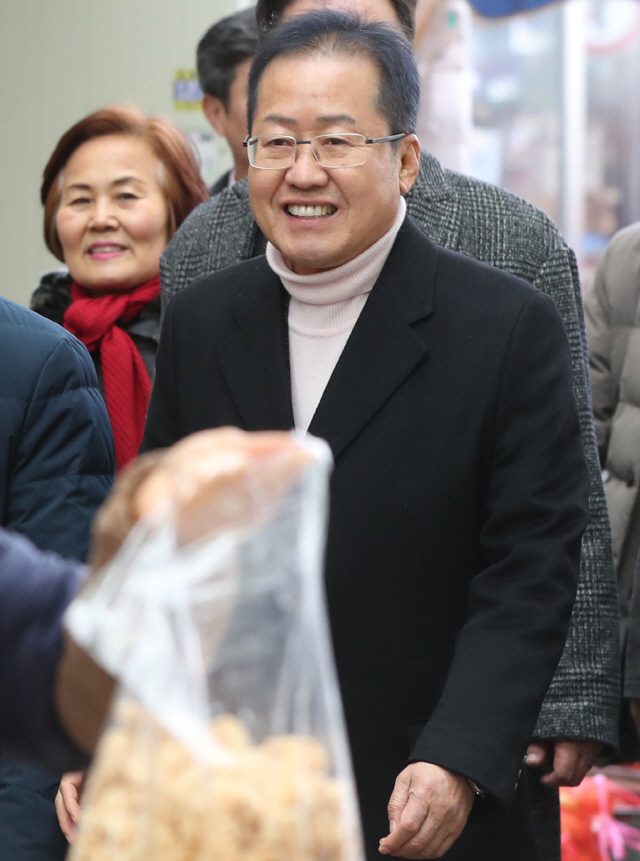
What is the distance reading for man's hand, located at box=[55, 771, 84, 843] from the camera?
1.83m

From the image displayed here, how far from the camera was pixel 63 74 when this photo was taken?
4641 mm

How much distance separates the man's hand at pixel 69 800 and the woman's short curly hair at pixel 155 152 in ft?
4.39

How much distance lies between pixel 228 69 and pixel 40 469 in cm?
190

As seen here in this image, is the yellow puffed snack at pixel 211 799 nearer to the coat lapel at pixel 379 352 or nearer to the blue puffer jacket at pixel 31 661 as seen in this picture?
the blue puffer jacket at pixel 31 661

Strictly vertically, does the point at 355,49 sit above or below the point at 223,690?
above

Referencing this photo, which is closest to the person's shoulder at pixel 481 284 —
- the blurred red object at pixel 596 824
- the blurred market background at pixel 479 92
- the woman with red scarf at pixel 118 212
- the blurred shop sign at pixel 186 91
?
the woman with red scarf at pixel 118 212

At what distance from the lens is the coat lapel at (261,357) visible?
175 cm

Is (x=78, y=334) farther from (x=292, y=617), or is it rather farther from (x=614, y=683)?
(x=292, y=617)

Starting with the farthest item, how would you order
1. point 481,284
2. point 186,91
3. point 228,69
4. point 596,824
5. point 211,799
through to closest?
point 186,91 < point 228,69 < point 596,824 < point 481,284 < point 211,799

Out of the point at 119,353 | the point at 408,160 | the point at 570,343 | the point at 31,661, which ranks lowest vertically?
the point at 119,353

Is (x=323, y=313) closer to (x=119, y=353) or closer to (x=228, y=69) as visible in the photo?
(x=119, y=353)

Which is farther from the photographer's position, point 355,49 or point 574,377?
point 574,377

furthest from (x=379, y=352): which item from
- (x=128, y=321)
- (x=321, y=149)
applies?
(x=128, y=321)

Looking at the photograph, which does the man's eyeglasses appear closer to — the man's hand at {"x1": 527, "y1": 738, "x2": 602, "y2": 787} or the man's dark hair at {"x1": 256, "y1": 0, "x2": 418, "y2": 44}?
the man's dark hair at {"x1": 256, "y1": 0, "x2": 418, "y2": 44}
